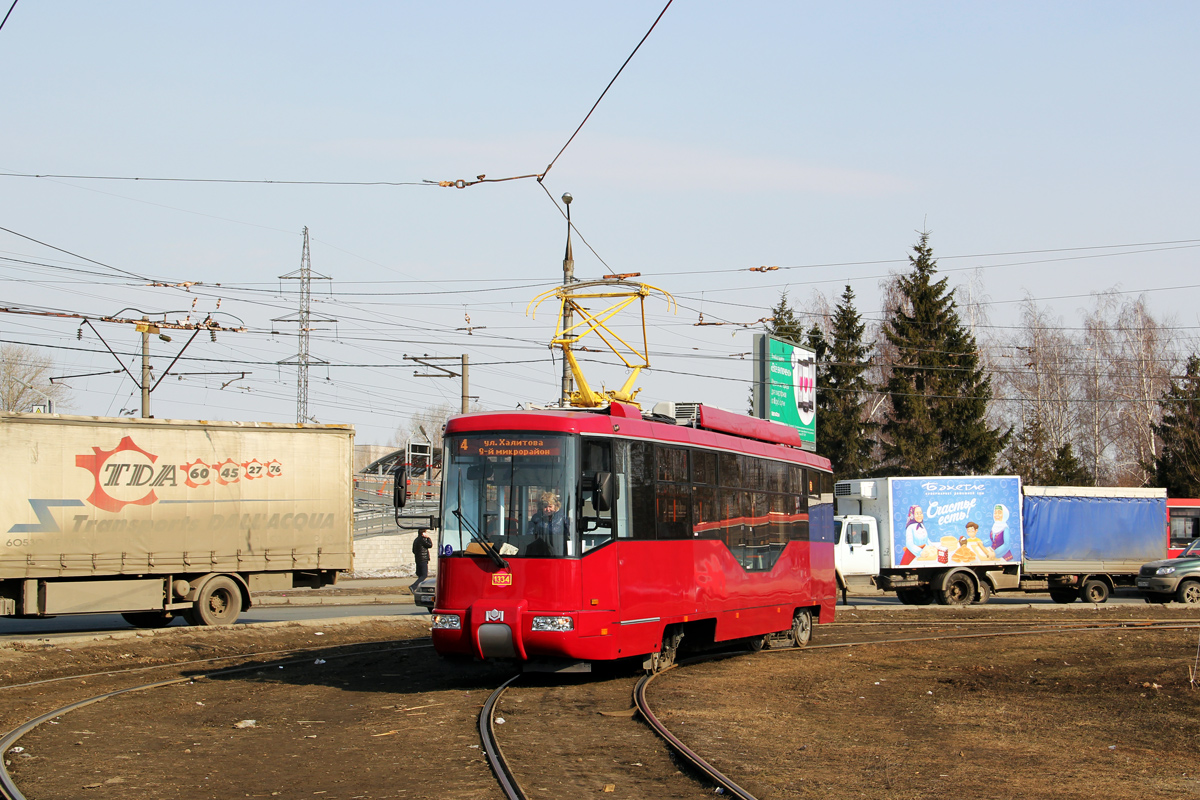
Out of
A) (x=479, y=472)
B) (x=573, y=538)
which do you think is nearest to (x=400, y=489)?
(x=479, y=472)

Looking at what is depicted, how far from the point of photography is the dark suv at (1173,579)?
28.3m

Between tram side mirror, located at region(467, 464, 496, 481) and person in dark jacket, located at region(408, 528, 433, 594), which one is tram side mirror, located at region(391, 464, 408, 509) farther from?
person in dark jacket, located at region(408, 528, 433, 594)

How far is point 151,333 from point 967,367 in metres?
37.2

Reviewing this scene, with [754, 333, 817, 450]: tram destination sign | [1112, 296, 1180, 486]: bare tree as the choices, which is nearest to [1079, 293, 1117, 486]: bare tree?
[1112, 296, 1180, 486]: bare tree

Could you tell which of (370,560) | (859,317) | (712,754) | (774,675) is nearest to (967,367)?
(859,317)

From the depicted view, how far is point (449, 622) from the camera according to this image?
1253 centimetres

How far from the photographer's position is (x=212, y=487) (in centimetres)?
2042

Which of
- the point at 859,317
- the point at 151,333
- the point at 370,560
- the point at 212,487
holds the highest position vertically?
the point at 859,317

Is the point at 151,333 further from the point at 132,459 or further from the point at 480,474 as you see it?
the point at 480,474

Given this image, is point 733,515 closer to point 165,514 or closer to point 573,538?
point 573,538

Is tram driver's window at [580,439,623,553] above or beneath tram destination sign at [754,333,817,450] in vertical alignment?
beneath

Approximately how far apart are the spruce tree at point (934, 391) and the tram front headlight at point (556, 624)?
137 ft

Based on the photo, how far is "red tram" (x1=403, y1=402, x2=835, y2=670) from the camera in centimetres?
1224

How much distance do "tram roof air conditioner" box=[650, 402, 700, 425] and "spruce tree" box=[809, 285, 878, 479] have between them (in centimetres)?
4019
